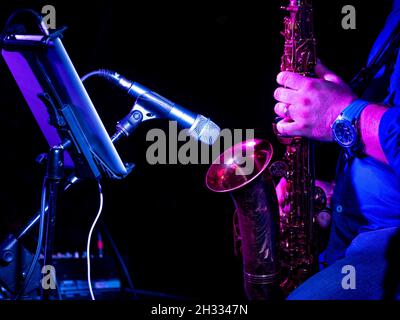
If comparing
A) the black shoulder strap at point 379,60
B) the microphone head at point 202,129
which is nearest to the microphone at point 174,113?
the microphone head at point 202,129

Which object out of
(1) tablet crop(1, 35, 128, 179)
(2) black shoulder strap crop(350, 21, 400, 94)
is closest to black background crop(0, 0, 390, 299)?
(2) black shoulder strap crop(350, 21, 400, 94)

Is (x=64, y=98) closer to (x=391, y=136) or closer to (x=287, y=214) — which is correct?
(x=391, y=136)

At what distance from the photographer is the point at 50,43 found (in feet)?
5.14

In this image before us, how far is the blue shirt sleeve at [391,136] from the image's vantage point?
1.57 metres

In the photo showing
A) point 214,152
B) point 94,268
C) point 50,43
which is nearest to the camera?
point 50,43

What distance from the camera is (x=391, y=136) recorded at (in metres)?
1.58

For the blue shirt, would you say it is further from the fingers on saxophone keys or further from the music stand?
the music stand

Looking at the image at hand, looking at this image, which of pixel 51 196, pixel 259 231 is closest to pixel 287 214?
pixel 259 231

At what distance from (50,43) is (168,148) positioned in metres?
1.75

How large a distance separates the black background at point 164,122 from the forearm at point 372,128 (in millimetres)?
1451

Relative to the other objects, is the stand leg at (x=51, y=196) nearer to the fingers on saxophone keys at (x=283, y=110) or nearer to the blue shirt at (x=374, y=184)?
the fingers on saxophone keys at (x=283, y=110)

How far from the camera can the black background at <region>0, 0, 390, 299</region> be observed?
3.49 meters

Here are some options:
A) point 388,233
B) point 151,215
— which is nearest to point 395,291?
point 388,233
